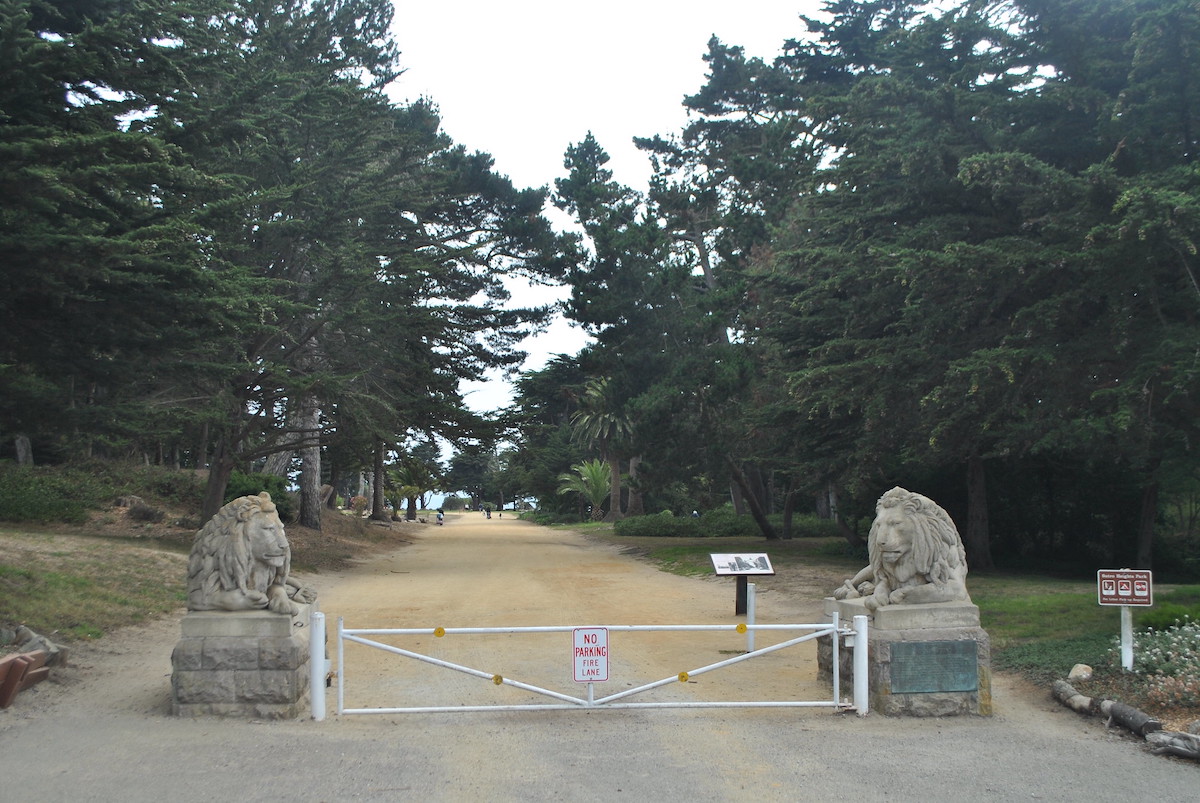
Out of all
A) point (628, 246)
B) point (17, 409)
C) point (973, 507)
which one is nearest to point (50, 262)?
point (17, 409)

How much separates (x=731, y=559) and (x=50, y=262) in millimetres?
9033

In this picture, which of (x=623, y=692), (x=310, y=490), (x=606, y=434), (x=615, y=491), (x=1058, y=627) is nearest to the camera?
(x=623, y=692)

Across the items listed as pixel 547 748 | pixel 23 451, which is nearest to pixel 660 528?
pixel 23 451

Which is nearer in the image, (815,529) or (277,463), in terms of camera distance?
(277,463)

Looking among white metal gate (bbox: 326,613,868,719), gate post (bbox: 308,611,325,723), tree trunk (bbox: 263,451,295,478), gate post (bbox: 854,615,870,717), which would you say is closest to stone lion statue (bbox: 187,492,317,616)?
gate post (bbox: 308,611,325,723)

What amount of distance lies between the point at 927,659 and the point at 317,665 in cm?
502

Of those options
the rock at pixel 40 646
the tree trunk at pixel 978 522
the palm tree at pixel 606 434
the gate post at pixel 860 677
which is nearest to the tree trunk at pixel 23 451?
the rock at pixel 40 646

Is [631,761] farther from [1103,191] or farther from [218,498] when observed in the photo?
[218,498]

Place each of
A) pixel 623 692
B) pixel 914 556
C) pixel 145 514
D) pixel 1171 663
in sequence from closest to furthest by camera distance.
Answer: pixel 623 692
pixel 914 556
pixel 1171 663
pixel 145 514

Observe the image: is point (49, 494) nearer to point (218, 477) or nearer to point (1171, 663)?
point (218, 477)

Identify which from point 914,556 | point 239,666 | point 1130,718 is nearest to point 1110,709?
point 1130,718

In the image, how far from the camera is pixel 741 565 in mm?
13203

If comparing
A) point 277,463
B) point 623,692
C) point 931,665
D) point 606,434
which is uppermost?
point 606,434

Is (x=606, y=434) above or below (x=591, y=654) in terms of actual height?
above
